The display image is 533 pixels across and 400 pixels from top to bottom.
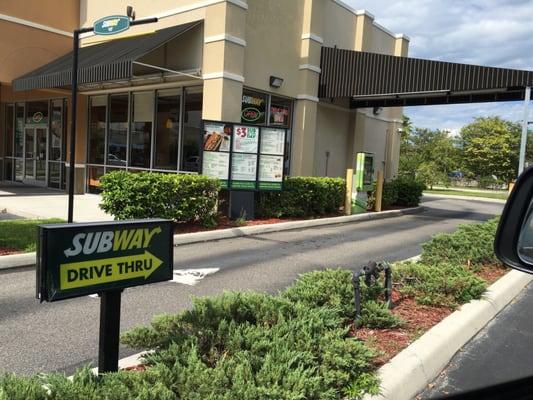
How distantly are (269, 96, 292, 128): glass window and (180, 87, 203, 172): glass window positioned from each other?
2.39 meters

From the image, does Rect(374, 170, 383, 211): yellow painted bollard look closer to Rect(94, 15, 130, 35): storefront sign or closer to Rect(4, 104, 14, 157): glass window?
Rect(94, 15, 130, 35): storefront sign

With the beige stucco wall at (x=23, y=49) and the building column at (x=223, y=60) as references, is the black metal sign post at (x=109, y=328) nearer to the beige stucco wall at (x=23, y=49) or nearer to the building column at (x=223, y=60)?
the building column at (x=223, y=60)

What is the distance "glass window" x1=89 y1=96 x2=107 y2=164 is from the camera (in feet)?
57.2

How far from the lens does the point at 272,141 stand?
41.8 feet

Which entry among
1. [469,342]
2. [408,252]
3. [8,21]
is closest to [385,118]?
[408,252]

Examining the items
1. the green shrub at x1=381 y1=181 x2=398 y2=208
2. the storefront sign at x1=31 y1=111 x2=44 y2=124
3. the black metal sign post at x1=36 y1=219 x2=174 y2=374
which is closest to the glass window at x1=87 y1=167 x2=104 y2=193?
the storefront sign at x1=31 y1=111 x2=44 y2=124

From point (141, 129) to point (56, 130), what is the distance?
4964mm

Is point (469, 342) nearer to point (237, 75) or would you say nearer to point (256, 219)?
point (256, 219)

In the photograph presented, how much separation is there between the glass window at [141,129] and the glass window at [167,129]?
1.20ft

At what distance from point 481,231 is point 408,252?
5.44 ft

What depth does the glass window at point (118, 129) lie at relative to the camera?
54.3 ft

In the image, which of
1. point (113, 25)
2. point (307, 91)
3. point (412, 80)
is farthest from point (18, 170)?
point (412, 80)

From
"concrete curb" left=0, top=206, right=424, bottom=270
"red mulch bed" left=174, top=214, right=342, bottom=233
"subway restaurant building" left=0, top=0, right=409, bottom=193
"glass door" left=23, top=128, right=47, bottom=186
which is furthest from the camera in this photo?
"glass door" left=23, top=128, right=47, bottom=186

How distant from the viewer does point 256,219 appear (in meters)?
12.8
